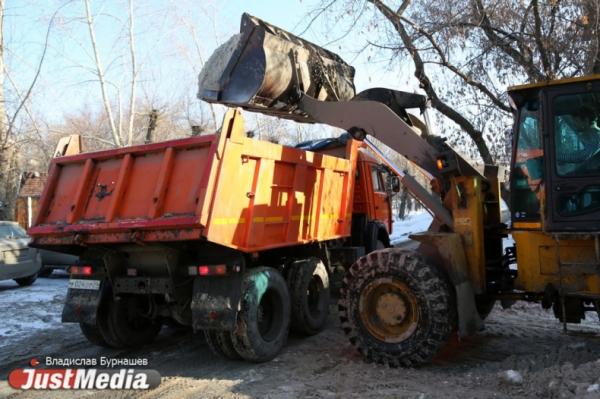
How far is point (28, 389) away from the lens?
5.24 meters

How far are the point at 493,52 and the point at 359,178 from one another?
3.57 metres

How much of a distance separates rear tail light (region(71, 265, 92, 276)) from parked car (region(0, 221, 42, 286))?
6.30 meters

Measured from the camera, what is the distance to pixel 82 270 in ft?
20.4

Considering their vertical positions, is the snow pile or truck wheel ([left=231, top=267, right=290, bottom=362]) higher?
the snow pile

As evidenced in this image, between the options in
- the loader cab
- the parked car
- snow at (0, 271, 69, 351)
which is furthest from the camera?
the parked car

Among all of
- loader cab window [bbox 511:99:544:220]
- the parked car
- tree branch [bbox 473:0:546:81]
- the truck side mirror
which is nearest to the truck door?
the truck side mirror

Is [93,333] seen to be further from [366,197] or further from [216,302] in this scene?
[366,197]

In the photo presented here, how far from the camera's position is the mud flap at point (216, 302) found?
5355 mm

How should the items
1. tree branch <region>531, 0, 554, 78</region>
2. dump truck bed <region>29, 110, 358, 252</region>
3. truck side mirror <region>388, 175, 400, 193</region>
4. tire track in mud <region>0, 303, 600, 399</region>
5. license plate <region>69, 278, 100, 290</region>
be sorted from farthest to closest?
1. truck side mirror <region>388, 175, 400, 193</region>
2. tree branch <region>531, 0, 554, 78</region>
3. license plate <region>69, 278, 100, 290</region>
4. dump truck bed <region>29, 110, 358, 252</region>
5. tire track in mud <region>0, 303, 600, 399</region>

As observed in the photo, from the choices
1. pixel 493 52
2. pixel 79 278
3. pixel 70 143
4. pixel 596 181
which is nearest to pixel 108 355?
pixel 79 278

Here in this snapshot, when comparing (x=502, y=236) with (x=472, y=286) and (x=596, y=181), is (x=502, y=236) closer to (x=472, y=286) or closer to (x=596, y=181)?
(x=472, y=286)

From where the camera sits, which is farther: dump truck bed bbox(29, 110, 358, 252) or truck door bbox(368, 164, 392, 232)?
truck door bbox(368, 164, 392, 232)

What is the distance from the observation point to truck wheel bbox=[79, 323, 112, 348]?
632 cm

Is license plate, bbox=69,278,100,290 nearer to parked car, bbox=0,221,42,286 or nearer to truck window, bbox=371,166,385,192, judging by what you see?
truck window, bbox=371,166,385,192
